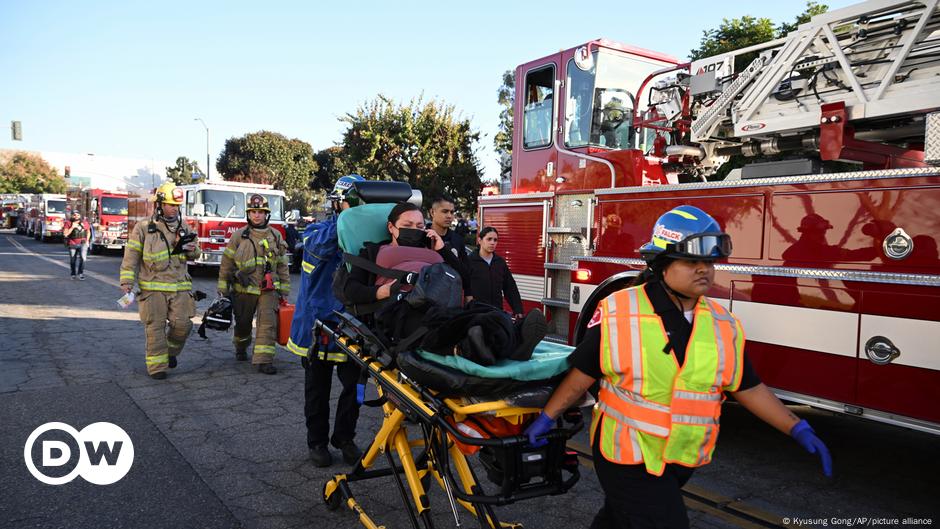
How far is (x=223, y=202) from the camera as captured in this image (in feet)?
58.2

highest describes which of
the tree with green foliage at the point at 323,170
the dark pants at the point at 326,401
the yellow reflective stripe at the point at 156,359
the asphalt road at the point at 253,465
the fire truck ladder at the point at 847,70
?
the tree with green foliage at the point at 323,170

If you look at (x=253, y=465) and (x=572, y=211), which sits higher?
(x=572, y=211)

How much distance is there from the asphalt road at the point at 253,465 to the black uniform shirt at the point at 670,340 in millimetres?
1600

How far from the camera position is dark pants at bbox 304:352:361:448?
4320 millimetres

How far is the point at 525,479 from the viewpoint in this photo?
8.39 feet

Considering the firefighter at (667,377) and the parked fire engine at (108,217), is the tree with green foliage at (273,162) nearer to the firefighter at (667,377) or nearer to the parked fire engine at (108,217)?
the parked fire engine at (108,217)

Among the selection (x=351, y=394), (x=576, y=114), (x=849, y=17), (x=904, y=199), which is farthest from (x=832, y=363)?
Result: (x=576, y=114)

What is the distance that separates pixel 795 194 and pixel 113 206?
28.1 metres

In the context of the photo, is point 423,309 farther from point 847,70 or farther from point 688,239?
point 847,70

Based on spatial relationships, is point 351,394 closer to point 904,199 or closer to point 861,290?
point 861,290

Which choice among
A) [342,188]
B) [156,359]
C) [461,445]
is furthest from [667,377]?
[156,359]

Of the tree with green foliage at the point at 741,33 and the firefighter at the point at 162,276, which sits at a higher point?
the tree with green foliage at the point at 741,33

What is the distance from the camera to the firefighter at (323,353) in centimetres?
432

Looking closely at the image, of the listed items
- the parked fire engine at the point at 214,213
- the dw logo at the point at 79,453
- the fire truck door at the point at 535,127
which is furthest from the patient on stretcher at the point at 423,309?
the parked fire engine at the point at 214,213
